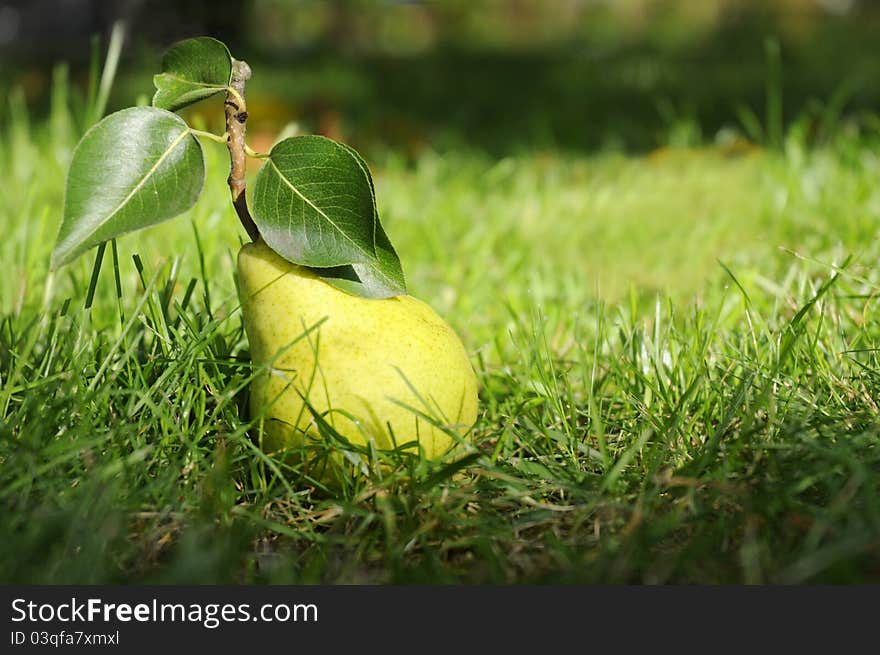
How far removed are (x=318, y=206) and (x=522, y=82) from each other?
20.0 ft

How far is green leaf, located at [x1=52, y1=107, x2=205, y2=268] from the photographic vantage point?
1281mm

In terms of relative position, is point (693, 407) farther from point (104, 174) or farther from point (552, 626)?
point (104, 174)

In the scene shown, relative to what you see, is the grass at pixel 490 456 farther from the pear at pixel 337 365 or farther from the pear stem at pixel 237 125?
the pear stem at pixel 237 125

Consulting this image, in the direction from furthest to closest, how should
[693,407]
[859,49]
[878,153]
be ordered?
1. [859,49]
2. [878,153]
3. [693,407]

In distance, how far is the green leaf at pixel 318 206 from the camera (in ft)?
4.51

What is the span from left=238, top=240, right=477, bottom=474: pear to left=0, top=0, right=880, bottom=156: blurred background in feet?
3.14

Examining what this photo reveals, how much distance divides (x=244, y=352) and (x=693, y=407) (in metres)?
0.84

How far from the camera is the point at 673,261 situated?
Result: 109 inches

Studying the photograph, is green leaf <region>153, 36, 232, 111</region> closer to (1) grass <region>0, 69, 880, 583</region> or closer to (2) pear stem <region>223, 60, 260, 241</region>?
(2) pear stem <region>223, 60, 260, 241</region>

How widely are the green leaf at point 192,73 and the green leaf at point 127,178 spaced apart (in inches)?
2.0

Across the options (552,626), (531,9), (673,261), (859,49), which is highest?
Answer: (531,9)

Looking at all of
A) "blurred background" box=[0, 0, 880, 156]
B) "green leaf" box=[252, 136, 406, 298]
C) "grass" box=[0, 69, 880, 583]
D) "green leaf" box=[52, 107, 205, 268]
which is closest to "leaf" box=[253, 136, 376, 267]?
"green leaf" box=[252, 136, 406, 298]

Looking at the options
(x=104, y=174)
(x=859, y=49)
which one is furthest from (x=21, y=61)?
(x=104, y=174)

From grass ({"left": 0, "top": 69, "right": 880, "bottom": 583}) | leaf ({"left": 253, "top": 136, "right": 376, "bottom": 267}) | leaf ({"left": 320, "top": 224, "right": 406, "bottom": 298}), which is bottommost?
grass ({"left": 0, "top": 69, "right": 880, "bottom": 583})
